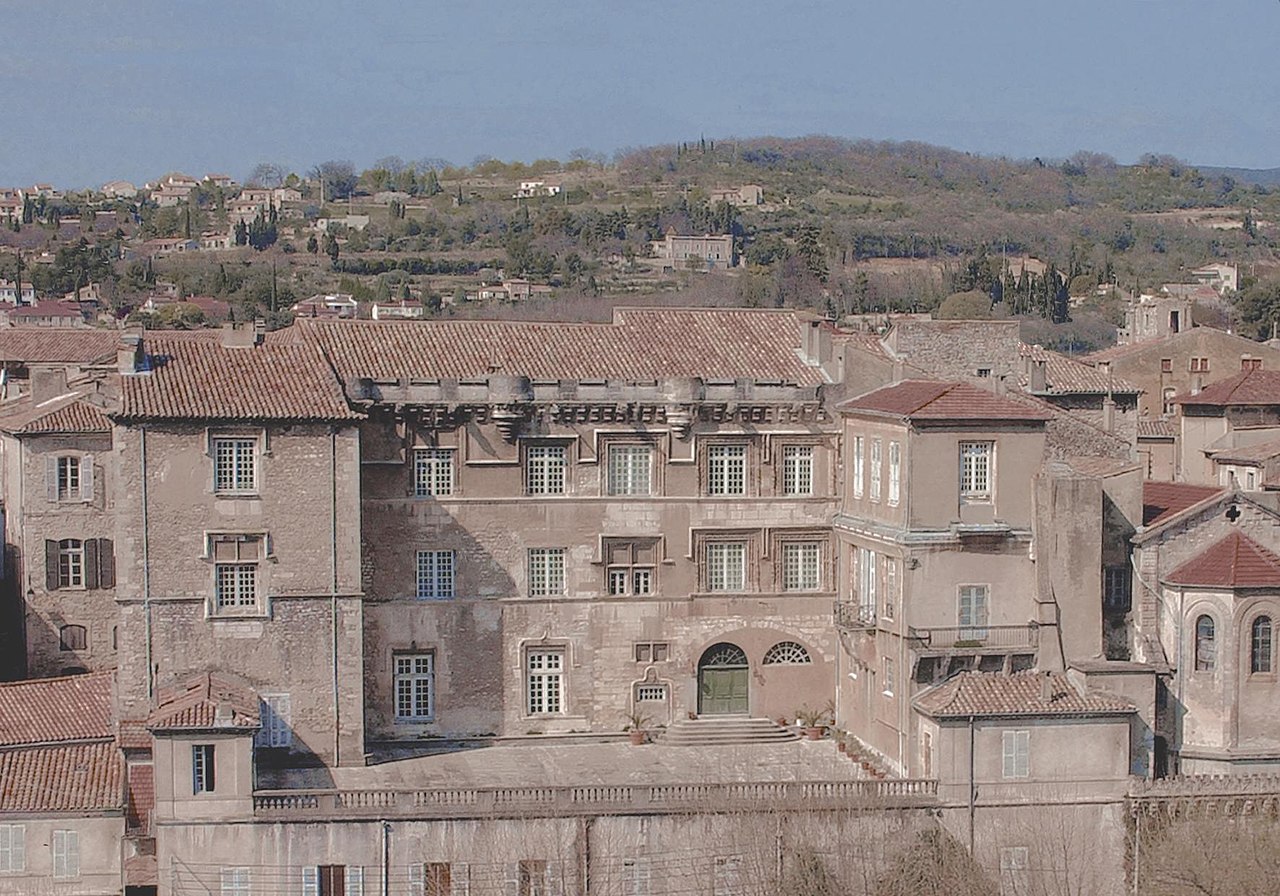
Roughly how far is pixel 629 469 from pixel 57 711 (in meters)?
13.0

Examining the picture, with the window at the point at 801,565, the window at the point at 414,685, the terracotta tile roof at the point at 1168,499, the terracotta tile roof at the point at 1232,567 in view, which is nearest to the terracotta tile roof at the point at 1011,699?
the terracotta tile roof at the point at 1232,567

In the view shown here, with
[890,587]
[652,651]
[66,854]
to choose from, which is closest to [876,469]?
[890,587]

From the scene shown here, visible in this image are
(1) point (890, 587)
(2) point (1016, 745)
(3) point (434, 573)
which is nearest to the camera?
(2) point (1016, 745)

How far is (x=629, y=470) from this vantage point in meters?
42.9

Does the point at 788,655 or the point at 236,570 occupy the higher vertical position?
the point at 236,570

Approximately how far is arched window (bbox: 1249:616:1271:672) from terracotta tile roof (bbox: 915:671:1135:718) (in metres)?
2.91

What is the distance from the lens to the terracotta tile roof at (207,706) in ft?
117

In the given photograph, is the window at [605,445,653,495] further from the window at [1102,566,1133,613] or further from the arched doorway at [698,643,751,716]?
the window at [1102,566,1133,613]

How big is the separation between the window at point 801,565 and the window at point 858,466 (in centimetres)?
195

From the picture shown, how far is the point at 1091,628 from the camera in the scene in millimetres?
39562

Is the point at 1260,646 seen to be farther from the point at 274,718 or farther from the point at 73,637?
the point at 73,637

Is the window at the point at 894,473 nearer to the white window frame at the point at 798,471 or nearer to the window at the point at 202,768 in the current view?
the white window frame at the point at 798,471

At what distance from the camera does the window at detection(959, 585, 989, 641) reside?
39906 mm

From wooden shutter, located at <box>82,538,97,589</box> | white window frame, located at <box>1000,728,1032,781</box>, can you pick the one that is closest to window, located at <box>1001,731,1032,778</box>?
white window frame, located at <box>1000,728,1032,781</box>
